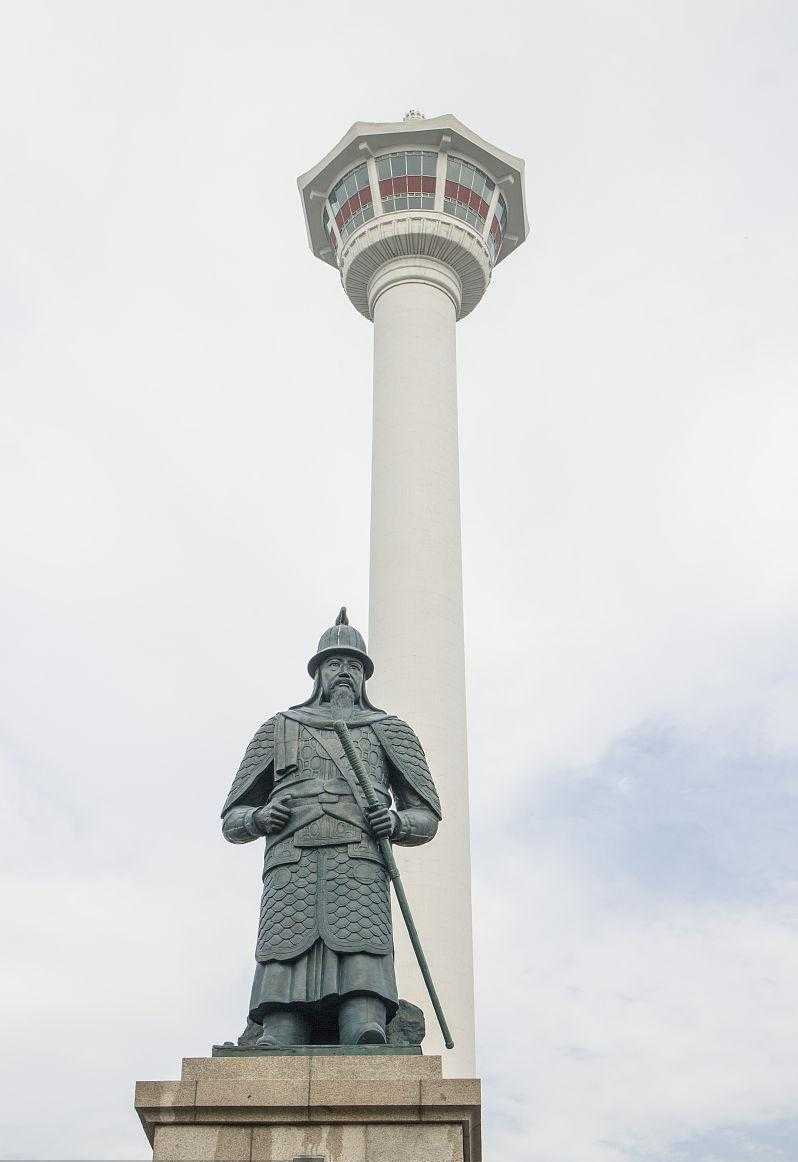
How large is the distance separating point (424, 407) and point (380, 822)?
1163 inches

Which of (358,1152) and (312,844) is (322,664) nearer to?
(312,844)

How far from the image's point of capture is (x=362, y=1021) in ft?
28.3

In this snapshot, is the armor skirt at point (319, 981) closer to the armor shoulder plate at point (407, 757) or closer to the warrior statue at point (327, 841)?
the warrior statue at point (327, 841)

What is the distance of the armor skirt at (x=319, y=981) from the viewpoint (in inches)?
345

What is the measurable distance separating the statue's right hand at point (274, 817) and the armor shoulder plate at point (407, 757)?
1096 millimetres

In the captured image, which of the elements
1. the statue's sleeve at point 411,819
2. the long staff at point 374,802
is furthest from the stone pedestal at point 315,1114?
the statue's sleeve at point 411,819

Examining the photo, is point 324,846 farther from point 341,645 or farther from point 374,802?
point 341,645

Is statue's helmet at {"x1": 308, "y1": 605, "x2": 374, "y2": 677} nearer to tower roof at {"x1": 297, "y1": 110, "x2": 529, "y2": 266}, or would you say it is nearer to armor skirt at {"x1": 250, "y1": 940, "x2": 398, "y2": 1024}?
armor skirt at {"x1": 250, "y1": 940, "x2": 398, "y2": 1024}

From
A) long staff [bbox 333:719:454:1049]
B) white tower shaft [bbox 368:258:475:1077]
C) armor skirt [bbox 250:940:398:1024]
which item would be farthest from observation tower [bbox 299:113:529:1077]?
armor skirt [bbox 250:940:398:1024]

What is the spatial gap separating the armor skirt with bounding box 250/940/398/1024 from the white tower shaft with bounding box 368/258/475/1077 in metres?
20.4

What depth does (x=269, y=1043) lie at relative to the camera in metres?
8.49

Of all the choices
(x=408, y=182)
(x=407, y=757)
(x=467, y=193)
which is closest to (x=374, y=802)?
(x=407, y=757)

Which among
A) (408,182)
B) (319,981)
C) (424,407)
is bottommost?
(319,981)

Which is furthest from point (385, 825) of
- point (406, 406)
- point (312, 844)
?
point (406, 406)
